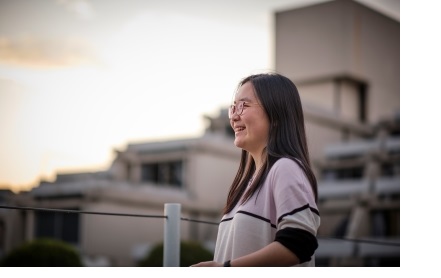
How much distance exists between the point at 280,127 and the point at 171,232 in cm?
67

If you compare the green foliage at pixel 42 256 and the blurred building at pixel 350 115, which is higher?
the blurred building at pixel 350 115

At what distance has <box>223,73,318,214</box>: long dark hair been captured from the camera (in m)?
1.99

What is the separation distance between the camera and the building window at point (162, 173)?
19.9 metres

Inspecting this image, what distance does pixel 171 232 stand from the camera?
8.36 ft

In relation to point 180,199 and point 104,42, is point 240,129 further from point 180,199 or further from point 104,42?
point 180,199

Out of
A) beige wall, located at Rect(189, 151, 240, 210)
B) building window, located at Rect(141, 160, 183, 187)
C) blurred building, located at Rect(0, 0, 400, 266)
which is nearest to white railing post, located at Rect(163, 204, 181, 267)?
blurred building, located at Rect(0, 0, 400, 266)

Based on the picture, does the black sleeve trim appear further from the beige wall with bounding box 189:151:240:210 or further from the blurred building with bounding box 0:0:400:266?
the beige wall with bounding box 189:151:240:210

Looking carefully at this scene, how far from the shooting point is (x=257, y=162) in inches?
82.4

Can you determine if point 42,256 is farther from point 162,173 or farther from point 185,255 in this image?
point 162,173

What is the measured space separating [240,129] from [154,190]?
1598 cm

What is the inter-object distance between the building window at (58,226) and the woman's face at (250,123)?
15006 millimetres

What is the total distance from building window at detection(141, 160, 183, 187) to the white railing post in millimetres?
17255

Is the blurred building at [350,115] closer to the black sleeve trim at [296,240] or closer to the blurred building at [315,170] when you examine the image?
the blurred building at [315,170]

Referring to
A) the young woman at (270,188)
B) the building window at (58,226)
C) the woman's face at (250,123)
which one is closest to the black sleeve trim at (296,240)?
the young woman at (270,188)
